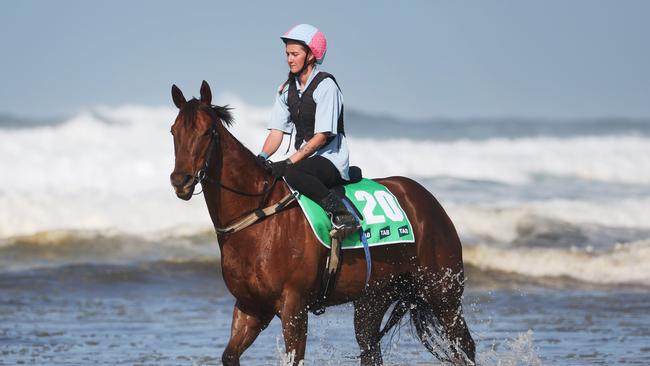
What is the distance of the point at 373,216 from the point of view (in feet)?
23.6

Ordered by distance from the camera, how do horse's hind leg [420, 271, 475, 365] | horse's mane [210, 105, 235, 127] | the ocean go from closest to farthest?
horse's mane [210, 105, 235, 127], horse's hind leg [420, 271, 475, 365], the ocean

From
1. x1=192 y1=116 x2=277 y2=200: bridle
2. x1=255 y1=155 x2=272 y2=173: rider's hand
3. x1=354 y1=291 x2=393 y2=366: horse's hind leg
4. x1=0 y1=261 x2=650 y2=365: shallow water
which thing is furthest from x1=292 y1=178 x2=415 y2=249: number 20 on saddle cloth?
x1=0 y1=261 x2=650 y2=365: shallow water

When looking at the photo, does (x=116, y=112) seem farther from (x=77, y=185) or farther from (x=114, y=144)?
(x=77, y=185)

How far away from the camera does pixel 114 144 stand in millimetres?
28359

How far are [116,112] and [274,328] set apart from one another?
25.9m

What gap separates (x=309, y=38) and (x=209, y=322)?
5.63 metres

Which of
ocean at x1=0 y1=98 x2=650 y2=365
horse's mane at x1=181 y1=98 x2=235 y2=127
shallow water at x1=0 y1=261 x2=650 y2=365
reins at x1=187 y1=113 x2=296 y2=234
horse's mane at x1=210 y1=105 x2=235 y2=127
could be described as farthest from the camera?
ocean at x1=0 y1=98 x2=650 y2=365

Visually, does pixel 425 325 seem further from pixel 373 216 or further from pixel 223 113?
pixel 223 113

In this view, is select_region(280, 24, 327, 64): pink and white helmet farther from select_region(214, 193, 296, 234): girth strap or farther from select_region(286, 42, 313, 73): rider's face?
select_region(214, 193, 296, 234): girth strap

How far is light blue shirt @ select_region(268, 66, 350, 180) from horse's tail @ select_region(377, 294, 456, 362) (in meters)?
1.11

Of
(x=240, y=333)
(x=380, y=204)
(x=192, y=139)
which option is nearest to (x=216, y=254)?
(x=380, y=204)

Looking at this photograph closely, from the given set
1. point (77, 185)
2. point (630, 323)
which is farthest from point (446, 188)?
point (630, 323)

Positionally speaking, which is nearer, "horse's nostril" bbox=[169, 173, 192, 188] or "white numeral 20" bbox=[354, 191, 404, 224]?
"horse's nostril" bbox=[169, 173, 192, 188]

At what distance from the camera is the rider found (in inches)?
268
